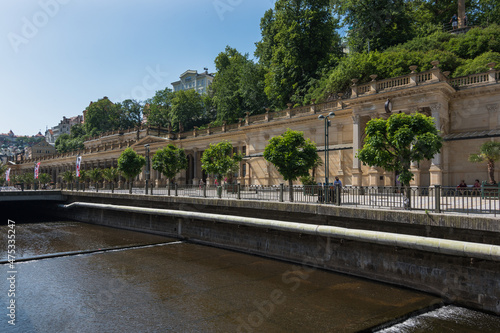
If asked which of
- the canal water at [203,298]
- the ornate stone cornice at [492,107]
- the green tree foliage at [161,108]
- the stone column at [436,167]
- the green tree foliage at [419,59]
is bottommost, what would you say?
the canal water at [203,298]

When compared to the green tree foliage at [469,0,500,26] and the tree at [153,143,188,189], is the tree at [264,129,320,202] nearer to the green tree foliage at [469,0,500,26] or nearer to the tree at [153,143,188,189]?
the tree at [153,143,188,189]

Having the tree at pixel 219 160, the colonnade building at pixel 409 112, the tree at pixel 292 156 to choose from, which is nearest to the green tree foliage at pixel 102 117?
the colonnade building at pixel 409 112

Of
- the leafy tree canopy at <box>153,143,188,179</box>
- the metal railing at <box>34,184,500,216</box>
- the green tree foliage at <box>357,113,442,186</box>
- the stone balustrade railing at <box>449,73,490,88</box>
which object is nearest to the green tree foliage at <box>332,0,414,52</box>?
the stone balustrade railing at <box>449,73,490,88</box>

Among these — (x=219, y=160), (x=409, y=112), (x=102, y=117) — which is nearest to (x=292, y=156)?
(x=409, y=112)

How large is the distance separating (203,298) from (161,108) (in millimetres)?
73895

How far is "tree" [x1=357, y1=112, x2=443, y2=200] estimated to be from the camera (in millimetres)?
13445

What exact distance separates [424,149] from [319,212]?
4.93 m

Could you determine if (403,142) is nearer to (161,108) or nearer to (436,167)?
(436,167)

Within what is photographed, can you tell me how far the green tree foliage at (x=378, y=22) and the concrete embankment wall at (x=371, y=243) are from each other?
3053cm

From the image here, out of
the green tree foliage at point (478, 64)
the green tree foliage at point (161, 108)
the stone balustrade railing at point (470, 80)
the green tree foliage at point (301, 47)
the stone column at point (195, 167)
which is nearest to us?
the stone balustrade railing at point (470, 80)

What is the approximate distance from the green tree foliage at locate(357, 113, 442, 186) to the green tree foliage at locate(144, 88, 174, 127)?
223ft

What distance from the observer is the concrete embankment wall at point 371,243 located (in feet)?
32.6

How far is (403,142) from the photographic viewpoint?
534 inches

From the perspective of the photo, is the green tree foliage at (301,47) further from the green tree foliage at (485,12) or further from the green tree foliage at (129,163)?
the green tree foliage at (129,163)
